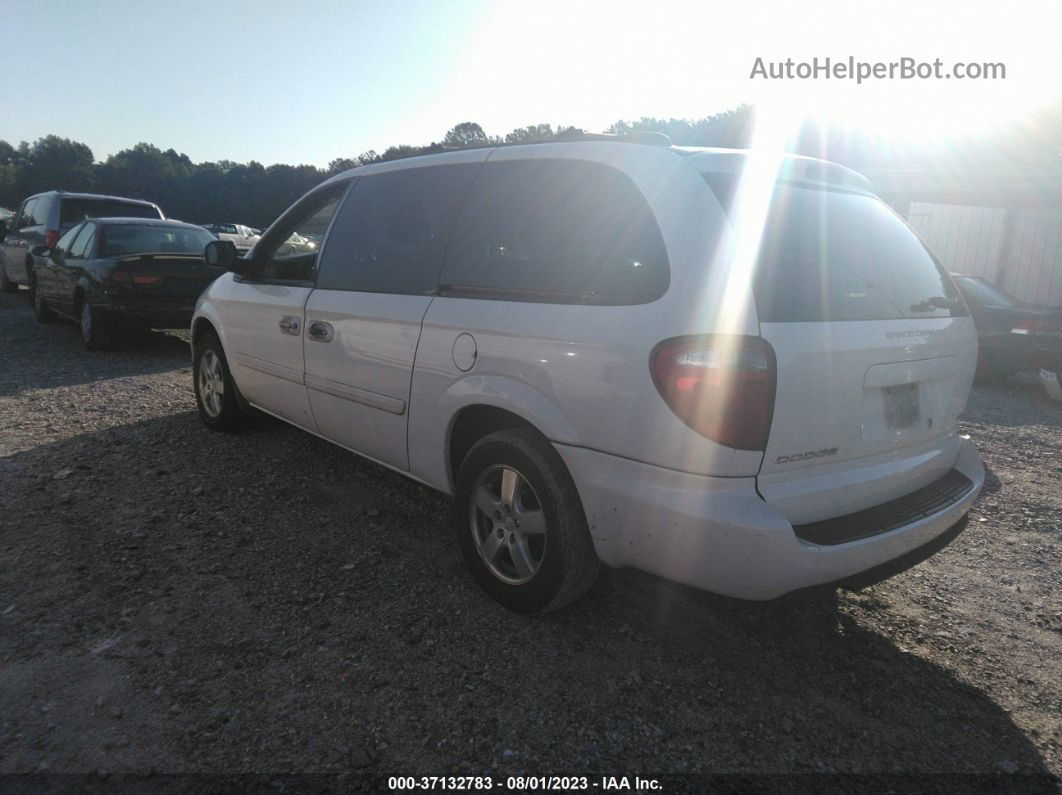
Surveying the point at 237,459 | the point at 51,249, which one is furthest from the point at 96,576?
the point at 51,249

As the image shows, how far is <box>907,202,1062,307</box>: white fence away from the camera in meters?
15.1

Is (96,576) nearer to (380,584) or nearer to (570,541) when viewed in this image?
(380,584)

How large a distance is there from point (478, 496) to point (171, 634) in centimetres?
127

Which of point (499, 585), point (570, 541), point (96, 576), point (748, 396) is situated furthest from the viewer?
point (96, 576)

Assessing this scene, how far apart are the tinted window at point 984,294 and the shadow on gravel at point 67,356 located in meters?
9.20

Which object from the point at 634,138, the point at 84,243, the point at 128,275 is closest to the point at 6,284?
the point at 84,243

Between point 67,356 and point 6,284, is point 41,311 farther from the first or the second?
point 6,284

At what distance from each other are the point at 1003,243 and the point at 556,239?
53.5 feet

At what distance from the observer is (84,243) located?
9094 millimetres

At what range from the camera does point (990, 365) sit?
344 inches

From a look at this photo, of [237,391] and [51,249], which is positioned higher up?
[51,249]

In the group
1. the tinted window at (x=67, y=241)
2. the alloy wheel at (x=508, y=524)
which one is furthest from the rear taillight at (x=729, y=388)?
the tinted window at (x=67, y=241)

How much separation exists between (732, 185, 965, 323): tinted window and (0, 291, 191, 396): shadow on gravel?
676 centimetres

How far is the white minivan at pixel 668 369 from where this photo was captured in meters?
2.34
